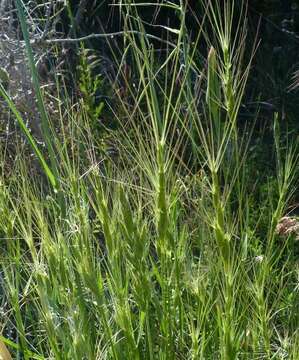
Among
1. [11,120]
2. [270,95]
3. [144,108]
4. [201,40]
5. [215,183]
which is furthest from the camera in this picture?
[201,40]

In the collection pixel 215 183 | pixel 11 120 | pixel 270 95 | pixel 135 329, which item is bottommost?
pixel 270 95

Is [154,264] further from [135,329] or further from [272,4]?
[272,4]

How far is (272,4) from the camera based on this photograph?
5461 mm

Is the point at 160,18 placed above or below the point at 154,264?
below

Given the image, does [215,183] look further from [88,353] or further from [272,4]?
[272,4]

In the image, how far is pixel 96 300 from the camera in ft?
6.60

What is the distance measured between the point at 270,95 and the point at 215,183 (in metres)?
3.12

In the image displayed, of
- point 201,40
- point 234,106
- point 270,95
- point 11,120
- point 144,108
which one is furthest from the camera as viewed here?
point 201,40

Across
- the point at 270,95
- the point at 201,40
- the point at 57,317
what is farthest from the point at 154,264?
the point at 201,40

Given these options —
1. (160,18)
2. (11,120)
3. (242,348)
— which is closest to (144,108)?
(11,120)

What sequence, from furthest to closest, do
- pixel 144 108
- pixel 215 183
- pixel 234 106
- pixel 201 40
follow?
1. pixel 201 40
2. pixel 144 108
3. pixel 234 106
4. pixel 215 183

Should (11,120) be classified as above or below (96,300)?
below

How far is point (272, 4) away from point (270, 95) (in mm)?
808

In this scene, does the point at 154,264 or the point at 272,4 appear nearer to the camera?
the point at 154,264
